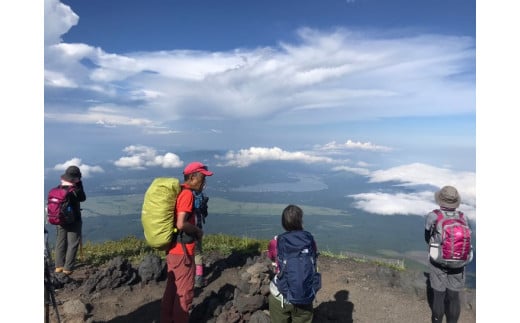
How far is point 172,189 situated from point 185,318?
6.28 feet

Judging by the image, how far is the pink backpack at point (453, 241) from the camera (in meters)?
5.57

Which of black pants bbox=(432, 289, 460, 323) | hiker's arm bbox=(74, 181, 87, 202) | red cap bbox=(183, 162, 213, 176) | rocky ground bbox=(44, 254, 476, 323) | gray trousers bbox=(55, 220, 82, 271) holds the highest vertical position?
red cap bbox=(183, 162, 213, 176)

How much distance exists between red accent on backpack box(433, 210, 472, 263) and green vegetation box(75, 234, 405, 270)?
539cm

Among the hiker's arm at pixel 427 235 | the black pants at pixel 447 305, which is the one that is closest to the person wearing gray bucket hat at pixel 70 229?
the hiker's arm at pixel 427 235

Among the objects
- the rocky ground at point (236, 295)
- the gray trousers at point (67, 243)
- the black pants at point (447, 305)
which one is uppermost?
the gray trousers at point (67, 243)

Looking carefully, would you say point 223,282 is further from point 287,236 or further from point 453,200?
point 453,200

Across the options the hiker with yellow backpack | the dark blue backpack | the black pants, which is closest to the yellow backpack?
the hiker with yellow backpack

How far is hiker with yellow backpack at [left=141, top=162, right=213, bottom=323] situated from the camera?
514 cm

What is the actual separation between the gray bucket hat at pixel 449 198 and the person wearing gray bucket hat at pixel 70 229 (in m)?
Answer: 7.19

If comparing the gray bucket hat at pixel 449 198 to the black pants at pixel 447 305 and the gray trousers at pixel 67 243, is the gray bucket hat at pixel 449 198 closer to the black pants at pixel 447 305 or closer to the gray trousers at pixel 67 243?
the black pants at pixel 447 305

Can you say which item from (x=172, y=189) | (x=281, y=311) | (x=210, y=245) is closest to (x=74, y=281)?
(x=210, y=245)

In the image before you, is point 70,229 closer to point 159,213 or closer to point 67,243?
point 67,243

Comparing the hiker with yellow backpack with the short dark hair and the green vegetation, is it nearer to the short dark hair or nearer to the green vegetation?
the short dark hair

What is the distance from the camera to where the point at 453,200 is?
5660 millimetres
